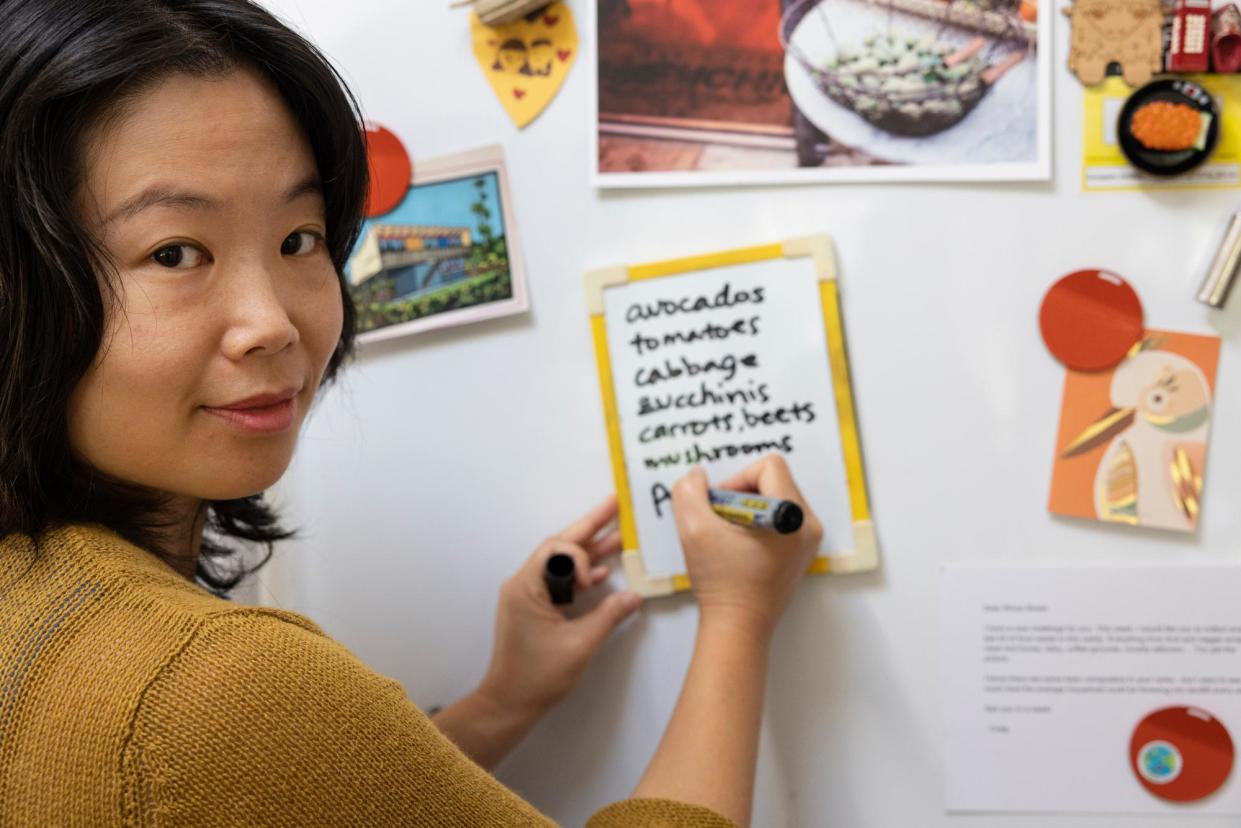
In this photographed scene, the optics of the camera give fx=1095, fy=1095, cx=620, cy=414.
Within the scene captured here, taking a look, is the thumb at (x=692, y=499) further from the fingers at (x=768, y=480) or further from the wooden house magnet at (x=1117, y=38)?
the wooden house magnet at (x=1117, y=38)

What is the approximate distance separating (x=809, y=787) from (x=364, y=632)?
0.36 m

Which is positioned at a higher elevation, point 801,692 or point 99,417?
point 99,417

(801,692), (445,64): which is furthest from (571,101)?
(801,692)

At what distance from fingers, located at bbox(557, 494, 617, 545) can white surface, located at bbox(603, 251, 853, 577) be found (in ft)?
0.06

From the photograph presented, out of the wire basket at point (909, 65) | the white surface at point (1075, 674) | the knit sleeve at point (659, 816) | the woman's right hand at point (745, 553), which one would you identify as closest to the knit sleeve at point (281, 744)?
the knit sleeve at point (659, 816)

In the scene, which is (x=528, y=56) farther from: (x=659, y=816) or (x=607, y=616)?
(x=659, y=816)

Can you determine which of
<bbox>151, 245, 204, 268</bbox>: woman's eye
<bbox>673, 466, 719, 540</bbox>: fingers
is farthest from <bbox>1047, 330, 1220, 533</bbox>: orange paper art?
<bbox>151, 245, 204, 268</bbox>: woman's eye

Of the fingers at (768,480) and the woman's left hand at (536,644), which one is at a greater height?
the fingers at (768,480)

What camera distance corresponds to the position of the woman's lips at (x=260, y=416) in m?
→ 0.55

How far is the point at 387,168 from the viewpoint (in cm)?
82

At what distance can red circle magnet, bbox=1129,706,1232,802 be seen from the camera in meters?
0.74

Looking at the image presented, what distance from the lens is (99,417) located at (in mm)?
540

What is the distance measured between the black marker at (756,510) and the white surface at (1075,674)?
0.15 meters

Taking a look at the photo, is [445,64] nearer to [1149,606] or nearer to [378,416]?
[378,416]
